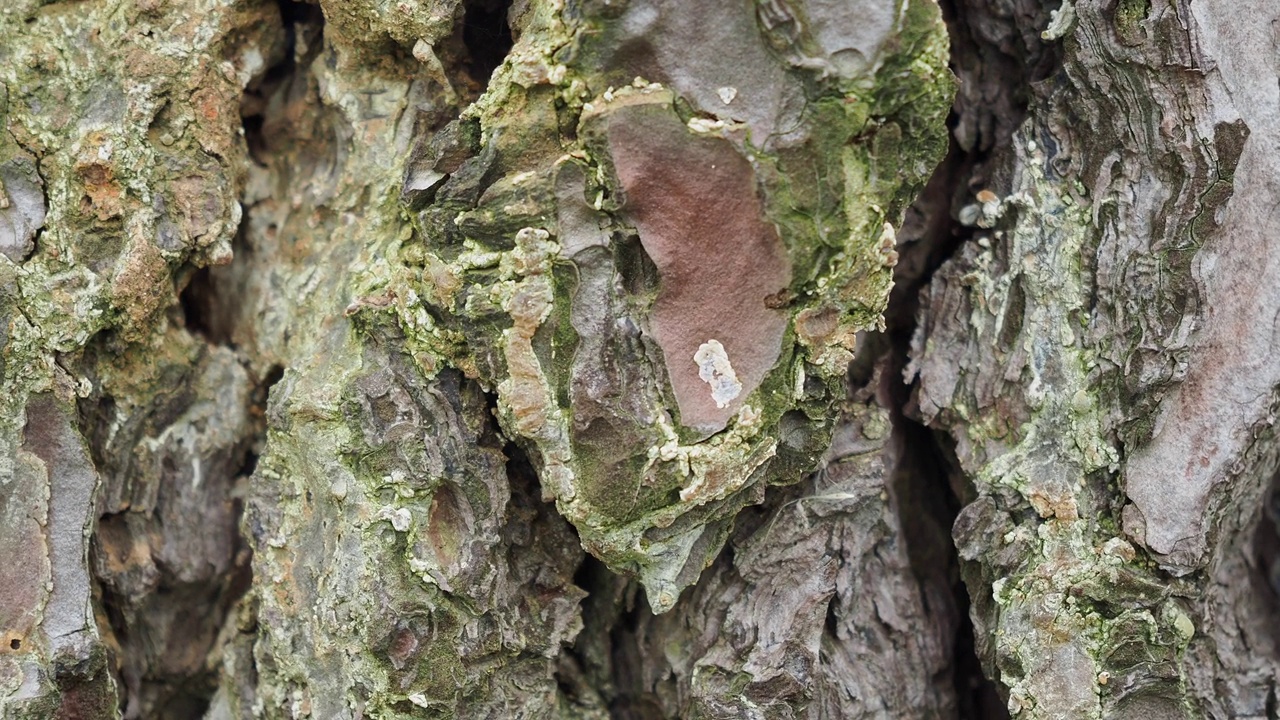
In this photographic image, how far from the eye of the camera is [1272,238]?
5.55 ft

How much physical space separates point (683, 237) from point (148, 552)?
1.18 m

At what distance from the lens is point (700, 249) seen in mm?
1503

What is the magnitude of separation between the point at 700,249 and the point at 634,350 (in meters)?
0.18

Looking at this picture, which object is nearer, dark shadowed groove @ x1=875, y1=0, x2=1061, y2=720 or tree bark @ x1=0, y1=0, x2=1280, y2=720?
tree bark @ x1=0, y1=0, x2=1280, y2=720

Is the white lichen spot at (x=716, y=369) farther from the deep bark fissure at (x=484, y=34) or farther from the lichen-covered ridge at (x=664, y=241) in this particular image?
the deep bark fissure at (x=484, y=34)

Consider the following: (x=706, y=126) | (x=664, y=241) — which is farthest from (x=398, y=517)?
(x=706, y=126)

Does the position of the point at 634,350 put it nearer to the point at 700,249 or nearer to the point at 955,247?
the point at 700,249

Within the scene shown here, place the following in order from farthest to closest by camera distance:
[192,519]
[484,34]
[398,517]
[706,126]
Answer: [192,519] < [484,34] < [398,517] < [706,126]

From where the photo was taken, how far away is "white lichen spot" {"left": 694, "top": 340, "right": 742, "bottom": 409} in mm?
1529

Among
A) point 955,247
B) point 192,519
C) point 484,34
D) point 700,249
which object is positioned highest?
point 484,34

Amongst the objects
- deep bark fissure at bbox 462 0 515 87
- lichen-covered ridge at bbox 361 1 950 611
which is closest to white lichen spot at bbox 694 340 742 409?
lichen-covered ridge at bbox 361 1 950 611

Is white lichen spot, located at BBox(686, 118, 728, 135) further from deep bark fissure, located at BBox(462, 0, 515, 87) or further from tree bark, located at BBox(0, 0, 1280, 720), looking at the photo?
deep bark fissure, located at BBox(462, 0, 515, 87)

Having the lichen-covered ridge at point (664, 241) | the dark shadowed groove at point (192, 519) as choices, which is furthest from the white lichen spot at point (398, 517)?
the dark shadowed groove at point (192, 519)

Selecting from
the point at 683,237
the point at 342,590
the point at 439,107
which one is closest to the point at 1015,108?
the point at 683,237
